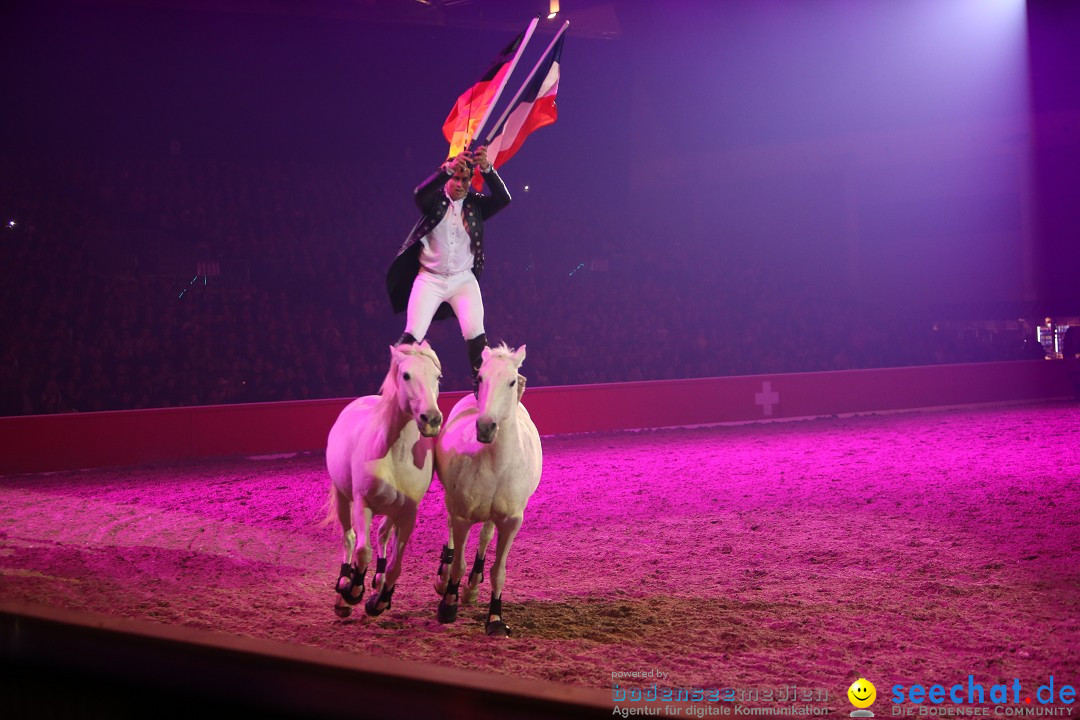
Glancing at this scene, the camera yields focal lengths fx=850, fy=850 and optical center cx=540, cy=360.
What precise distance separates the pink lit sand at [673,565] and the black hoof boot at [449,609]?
73 mm

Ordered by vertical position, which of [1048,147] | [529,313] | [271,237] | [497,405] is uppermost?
[1048,147]

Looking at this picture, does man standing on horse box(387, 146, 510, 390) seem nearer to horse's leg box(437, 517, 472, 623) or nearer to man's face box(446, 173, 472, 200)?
man's face box(446, 173, 472, 200)

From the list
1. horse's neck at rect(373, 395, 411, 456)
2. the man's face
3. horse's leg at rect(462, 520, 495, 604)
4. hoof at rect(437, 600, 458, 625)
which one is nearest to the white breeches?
the man's face

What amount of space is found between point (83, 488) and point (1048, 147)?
23.3 metres

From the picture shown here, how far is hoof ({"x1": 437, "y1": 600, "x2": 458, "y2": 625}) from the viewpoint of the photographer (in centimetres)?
469

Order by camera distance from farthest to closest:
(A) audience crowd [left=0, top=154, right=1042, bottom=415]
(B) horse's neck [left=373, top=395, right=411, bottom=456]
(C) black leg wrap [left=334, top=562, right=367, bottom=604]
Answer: (A) audience crowd [left=0, top=154, right=1042, bottom=415], (C) black leg wrap [left=334, top=562, right=367, bottom=604], (B) horse's neck [left=373, top=395, right=411, bottom=456]

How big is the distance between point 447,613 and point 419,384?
1.39m

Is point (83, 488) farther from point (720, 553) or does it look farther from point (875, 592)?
point (875, 592)

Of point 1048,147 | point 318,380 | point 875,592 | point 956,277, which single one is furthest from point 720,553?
point 1048,147

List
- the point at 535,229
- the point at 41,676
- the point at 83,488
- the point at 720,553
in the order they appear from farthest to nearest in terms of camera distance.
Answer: the point at 535,229, the point at 83,488, the point at 720,553, the point at 41,676

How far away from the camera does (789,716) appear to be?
2398 mm

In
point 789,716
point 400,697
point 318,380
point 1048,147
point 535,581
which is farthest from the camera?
point 1048,147

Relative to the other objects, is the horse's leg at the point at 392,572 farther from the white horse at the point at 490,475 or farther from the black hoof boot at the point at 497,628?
the black hoof boot at the point at 497,628

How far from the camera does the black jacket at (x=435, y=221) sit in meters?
5.38
